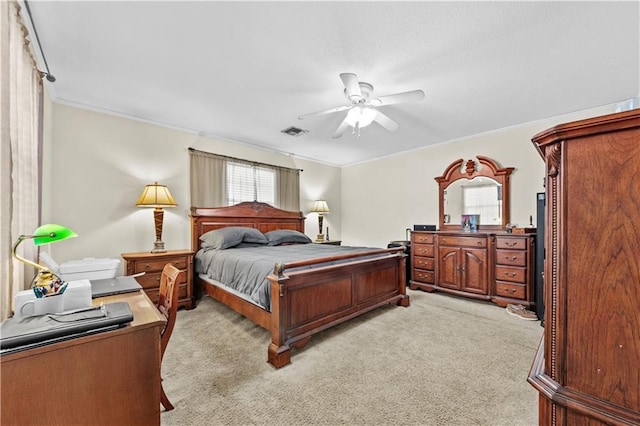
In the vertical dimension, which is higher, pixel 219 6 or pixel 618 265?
pixel 219 6

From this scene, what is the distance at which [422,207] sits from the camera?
505cm

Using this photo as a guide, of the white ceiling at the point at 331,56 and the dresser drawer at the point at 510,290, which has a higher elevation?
the white ceiling at the point at 331,56

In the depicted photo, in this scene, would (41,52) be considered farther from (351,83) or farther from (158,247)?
(351,83)

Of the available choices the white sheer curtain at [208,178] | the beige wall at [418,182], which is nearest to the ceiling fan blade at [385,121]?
the beige wall at [418,182]

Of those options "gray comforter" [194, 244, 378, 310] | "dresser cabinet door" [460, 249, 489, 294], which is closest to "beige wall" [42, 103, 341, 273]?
"gray comforter" [194, 244, 378, 310]

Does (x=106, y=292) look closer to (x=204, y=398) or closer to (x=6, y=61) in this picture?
(x=204, y=398)

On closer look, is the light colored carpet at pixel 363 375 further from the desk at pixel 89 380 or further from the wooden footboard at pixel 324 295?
the desk at pixel 89 380

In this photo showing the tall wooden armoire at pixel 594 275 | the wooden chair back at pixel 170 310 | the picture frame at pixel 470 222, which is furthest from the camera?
the picture frame at pixel 470 222

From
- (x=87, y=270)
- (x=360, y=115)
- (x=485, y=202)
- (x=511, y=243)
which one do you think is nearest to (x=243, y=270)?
(x=87, y=270)

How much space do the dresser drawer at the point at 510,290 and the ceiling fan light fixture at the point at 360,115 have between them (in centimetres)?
287

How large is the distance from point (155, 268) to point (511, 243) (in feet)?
15.0

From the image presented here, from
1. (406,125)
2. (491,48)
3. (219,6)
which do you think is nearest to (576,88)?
(491,48)

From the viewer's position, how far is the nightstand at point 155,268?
318cm

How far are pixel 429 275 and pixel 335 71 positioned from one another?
3.42 meters
